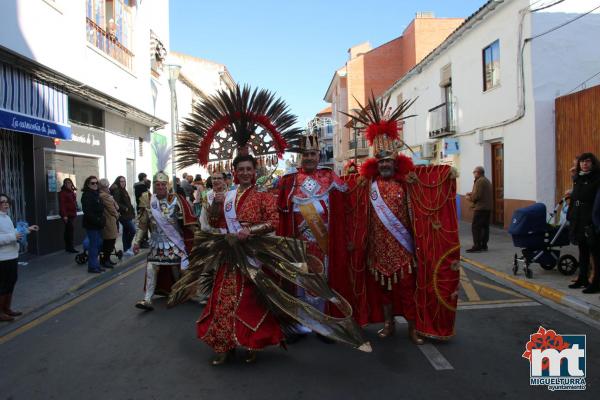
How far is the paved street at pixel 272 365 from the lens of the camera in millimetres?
3705

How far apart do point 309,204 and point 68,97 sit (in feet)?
34.8

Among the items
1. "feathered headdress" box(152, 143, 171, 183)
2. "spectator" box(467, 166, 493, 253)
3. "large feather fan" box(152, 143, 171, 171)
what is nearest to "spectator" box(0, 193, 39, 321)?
"spectator" box(467, 166, 493, 253)

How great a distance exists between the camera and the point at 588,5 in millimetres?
→ 12203

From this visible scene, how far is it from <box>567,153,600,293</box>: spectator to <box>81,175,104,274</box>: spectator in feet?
25.2

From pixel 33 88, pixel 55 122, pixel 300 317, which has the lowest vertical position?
pixel 300 317

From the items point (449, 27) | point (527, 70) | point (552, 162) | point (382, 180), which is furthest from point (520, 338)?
point (449, 27)

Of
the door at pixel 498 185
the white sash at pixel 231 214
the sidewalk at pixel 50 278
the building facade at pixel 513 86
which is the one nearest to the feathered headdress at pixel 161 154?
the sidewalk at pixel 50 278

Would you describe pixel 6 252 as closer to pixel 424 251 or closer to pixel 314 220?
pixel 314 220

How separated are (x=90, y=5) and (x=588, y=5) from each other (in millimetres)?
13181

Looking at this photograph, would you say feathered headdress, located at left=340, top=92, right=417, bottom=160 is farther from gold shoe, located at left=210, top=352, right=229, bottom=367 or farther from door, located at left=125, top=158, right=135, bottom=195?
door, located at left=125, top=158, right=135, bottom=195

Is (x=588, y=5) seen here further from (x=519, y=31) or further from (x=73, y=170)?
(x=73, y=170)

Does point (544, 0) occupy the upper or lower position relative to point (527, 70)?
upper

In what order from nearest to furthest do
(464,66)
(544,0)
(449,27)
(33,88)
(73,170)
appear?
(33,88)
(544,0)
(73,170)
(464,66)
(449,27)

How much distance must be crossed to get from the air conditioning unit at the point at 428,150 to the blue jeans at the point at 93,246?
1558cm
